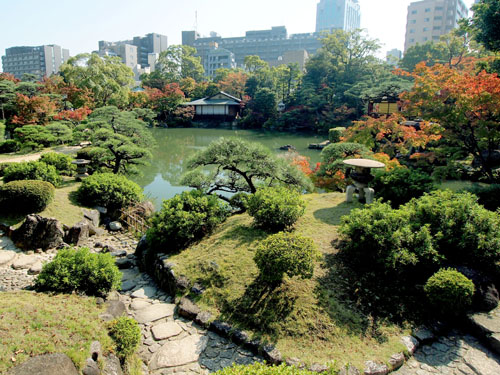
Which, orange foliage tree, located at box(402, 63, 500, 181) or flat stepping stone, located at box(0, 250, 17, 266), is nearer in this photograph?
flat stepping stone, located at box(0, 250, 17, 266)

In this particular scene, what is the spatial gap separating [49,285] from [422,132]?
9844 mm

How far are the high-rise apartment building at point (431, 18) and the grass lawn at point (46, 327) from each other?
2285 inches

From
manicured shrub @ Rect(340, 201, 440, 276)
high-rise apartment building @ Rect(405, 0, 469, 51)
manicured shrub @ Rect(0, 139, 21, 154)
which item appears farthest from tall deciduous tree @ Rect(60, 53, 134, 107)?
high-rise apartment building @ Rect(405, 0, 469, 51)

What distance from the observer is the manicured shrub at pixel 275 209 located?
231 inches

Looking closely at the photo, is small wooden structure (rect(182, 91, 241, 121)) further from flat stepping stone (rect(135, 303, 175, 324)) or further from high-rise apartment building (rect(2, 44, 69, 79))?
high-rise apartment building (rect(2, 44, 69, 79))

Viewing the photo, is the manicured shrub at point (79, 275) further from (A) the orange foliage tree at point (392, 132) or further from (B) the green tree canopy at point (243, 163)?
(A) the orange foliage tree at point (392, 132)

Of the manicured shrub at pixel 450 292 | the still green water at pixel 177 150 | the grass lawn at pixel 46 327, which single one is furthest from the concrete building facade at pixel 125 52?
the manicured shrub at pixel 450 292

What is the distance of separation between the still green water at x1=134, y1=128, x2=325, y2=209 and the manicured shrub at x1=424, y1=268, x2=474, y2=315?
5.65 meters

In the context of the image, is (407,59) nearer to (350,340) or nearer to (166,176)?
(166,176)

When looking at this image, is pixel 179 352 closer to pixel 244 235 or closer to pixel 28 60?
pixel 244 235

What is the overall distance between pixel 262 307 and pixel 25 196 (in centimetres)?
628

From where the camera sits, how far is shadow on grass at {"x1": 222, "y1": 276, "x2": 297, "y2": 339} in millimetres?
4164

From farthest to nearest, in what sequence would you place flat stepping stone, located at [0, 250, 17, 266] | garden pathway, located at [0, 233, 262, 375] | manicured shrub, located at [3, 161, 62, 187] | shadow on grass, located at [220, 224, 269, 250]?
manicured shrub, located at [3, 161, 62, 187] → flat stepping stone, located at [0, 250, 17, 266] → shadow on grass, located at [220, 224, 269, 250] → garden pathway, located at [0, 233, 262, 375]

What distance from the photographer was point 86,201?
8867 mm
